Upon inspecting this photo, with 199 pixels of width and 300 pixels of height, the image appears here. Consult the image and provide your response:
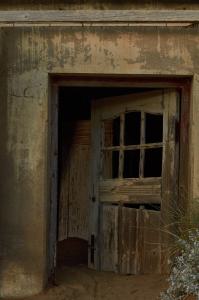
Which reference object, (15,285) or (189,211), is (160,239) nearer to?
(189,211)

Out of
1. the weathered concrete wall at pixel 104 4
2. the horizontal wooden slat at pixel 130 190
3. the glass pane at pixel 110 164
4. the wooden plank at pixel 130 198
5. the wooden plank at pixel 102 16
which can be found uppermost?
the weathered concrete wall at pixel 104 4

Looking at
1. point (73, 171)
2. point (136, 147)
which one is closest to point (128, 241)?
point (136, 147)

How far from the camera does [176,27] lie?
5559 millimetres

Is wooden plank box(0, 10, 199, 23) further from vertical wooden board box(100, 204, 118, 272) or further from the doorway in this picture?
vertical wooden board box(100, 204, 118, 272)

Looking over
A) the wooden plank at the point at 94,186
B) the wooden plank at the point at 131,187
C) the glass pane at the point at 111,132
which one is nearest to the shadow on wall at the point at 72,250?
the wooden plank at the point at 94,186

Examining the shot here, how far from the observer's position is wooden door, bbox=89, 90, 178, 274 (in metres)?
6.02

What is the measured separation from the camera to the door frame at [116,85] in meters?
5.76

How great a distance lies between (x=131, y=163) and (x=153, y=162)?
1.01 ft

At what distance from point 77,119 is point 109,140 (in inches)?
54.5

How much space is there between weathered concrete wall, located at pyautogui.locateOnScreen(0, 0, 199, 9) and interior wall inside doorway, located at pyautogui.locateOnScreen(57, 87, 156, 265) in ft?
7.60

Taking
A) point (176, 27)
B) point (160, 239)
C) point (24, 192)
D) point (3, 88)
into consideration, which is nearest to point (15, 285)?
point (24, 192)

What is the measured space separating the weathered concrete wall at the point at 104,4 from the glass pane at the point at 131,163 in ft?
5.62

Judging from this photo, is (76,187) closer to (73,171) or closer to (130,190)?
(73,171)

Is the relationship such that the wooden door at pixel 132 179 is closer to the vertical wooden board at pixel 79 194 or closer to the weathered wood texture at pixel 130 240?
the weathered wood texture at pixel 130 240
